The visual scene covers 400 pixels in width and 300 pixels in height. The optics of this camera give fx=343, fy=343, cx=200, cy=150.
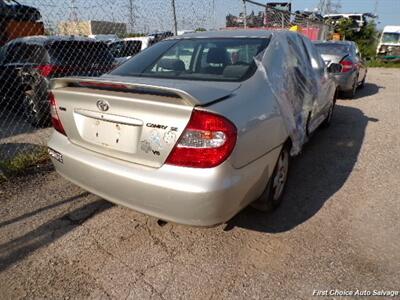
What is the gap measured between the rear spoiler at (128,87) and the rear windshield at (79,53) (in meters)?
3.41

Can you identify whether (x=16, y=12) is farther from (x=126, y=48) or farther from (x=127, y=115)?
(x=127, y=115)

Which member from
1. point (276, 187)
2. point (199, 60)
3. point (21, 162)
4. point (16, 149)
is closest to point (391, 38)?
point (199, 60)

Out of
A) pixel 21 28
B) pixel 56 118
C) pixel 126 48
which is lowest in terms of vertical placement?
pixel 126 48

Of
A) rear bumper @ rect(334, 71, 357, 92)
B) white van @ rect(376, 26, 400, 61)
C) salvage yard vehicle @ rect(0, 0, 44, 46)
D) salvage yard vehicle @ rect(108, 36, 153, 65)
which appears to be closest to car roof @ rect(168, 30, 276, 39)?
rear bumper @ rect(334, 71, 357, 92)

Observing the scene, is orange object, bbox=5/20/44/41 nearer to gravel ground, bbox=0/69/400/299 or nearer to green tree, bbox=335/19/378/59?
gravel ground, bbox=0/69/400/299

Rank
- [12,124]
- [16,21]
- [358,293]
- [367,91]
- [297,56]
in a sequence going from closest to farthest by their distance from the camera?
[358,293]
[297,56]
[12,124]
[16,21]
[367,91]

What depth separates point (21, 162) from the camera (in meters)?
4.11

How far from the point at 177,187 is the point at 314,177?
7.57 feet

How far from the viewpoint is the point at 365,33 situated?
27.4m

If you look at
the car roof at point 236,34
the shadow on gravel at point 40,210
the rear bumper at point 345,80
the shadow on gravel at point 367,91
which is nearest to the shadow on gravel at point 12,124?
the shadow on gravel at point 40,210

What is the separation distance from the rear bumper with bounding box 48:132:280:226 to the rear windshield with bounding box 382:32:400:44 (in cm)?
2630

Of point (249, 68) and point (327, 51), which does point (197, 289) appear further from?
point (327, 51)

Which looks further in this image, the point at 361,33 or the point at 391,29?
the point at 361,33

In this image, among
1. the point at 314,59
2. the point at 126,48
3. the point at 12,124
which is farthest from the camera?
the point at 126,48
